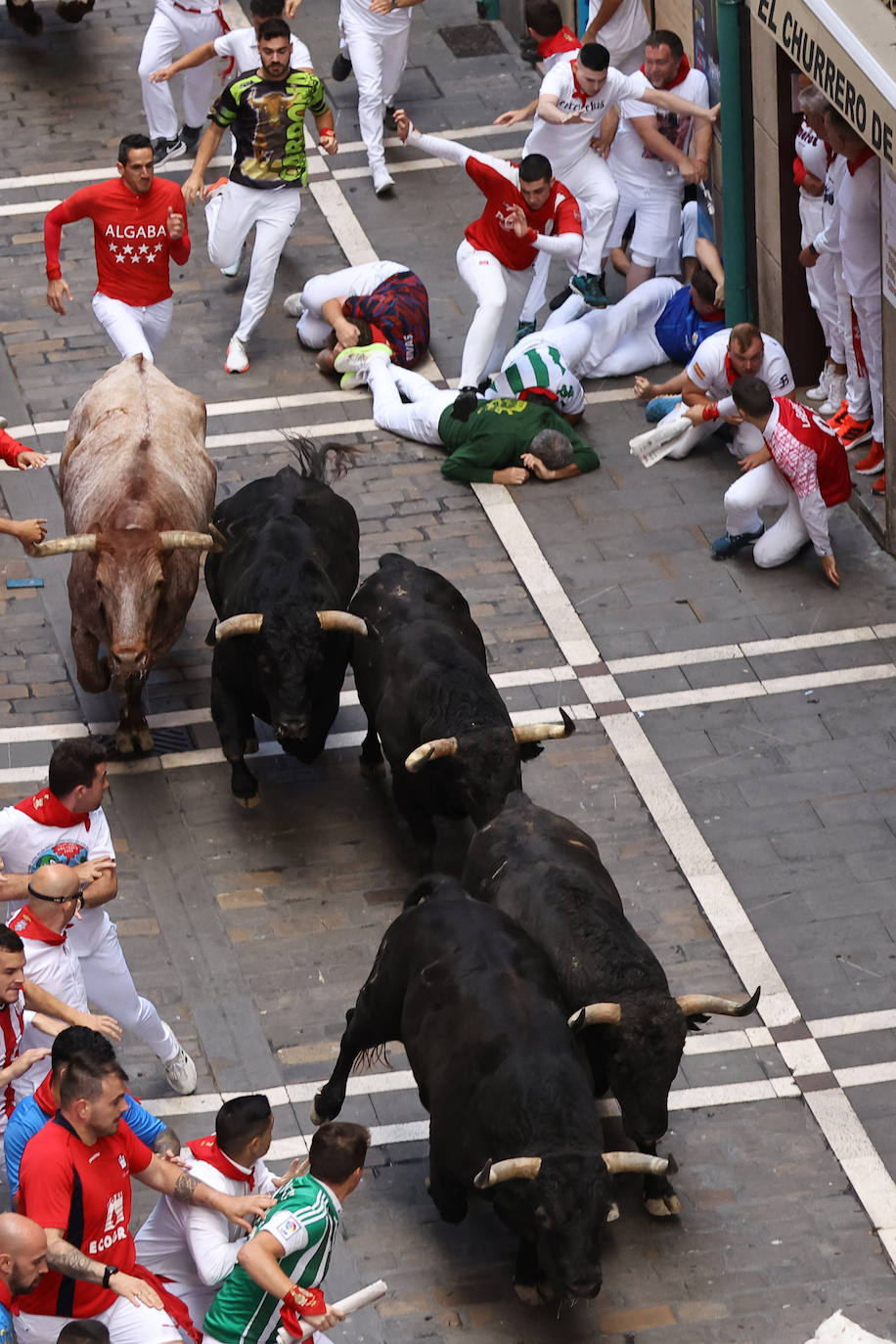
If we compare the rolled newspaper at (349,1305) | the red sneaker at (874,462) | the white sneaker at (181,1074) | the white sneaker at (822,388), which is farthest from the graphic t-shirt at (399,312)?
the rolled newspaper at (349,1305)

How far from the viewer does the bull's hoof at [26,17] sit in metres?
22.7

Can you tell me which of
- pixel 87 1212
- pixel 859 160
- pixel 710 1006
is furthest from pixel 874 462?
pixel 87 1212

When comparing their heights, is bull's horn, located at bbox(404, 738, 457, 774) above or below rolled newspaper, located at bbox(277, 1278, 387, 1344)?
below

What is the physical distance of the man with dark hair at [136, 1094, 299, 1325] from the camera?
8.57 meters

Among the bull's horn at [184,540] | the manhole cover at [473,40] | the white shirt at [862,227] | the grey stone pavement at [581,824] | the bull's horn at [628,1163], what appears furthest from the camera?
the manhole cover at [473,40]

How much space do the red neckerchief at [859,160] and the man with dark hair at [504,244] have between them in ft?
8.23

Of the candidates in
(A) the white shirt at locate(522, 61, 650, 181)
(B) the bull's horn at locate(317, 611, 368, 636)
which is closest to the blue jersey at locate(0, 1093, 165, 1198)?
(B) the bull's horn at locate(317, 611, 368, 636)

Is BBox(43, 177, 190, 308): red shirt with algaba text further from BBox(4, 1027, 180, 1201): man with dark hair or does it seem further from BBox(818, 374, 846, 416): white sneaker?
BBox(4, 1027, 180, 1201): man with dark hair

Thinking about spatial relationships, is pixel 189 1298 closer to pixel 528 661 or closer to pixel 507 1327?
pixel 507 1327

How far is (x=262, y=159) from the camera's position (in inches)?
672

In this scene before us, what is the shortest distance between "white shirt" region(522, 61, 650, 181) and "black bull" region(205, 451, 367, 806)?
5273mm

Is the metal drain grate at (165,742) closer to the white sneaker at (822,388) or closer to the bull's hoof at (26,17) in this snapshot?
the white sneaker at (822,388)

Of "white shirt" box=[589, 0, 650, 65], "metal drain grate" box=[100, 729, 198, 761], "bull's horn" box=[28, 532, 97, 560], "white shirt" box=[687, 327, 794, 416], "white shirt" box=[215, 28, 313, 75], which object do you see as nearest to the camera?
"bull's horn" box=[28, 532, 97, 560]

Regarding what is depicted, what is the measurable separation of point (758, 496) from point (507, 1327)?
6710 millimetres
